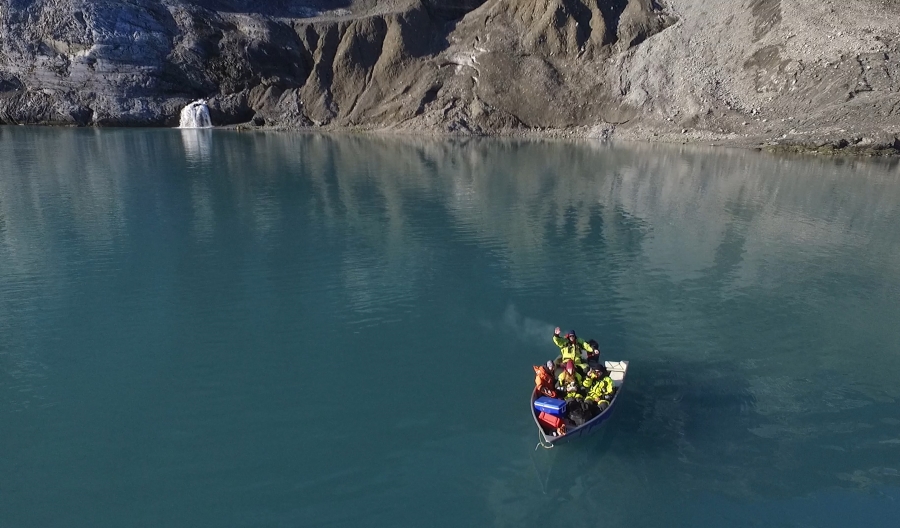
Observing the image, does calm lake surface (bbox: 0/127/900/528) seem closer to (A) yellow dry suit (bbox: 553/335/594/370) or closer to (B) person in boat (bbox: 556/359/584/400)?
(B) person in boat (bbox: 556/359/584/400)

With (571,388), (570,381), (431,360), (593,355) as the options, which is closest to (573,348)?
(593,355)

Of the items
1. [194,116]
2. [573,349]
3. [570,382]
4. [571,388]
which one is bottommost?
[571,388]

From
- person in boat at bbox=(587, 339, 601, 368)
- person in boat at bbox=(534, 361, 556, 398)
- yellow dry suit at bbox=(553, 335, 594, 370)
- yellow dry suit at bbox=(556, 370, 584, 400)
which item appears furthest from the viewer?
person in boat at bbox=(587, 339, 601, 368)

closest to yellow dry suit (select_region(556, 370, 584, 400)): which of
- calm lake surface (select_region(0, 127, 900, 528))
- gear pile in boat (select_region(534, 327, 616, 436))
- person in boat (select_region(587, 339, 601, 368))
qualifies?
gear pile in boat (select_region(534, 327, 616, 436))

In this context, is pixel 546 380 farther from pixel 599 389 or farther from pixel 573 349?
pixel 573 349

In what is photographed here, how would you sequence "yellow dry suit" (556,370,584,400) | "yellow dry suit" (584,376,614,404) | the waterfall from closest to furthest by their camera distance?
Answer: "yellow dry suit" (584,376,614,404) → "yellow dry suit" (556,370,584,400) → the waterfall

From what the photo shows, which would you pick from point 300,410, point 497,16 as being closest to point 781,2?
point 497,16
